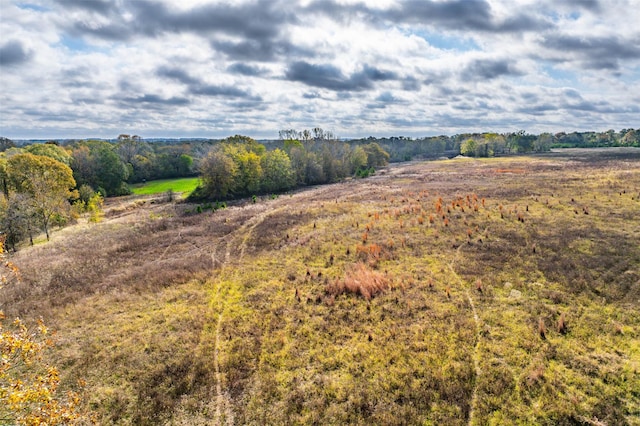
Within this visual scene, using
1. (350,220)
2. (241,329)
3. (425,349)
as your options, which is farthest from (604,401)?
(350,220)

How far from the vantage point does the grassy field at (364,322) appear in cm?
1104

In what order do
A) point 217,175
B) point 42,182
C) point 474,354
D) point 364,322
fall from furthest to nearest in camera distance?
point 217,175
point 42,182
point 364,322
point 474,354

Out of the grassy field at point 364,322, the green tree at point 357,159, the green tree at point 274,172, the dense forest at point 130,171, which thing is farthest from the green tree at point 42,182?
the green tree at point 357,159

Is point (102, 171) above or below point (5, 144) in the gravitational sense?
below

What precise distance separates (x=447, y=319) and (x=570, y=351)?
14.7 ft

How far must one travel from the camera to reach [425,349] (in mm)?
13305

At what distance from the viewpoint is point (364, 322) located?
15570 mm

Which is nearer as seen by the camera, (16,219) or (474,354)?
(474,354)

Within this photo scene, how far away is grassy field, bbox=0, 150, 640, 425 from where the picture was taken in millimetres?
11039

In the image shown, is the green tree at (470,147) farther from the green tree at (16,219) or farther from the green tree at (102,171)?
the green tree at (16,219)

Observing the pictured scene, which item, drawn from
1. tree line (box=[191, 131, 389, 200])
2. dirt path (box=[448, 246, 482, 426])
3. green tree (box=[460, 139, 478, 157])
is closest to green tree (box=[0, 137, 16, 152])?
tree line (box=[191, 131, 389, 200])

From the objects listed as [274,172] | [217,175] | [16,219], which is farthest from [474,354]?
[274,172]

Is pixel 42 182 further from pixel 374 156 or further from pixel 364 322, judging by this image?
pixel 374 156

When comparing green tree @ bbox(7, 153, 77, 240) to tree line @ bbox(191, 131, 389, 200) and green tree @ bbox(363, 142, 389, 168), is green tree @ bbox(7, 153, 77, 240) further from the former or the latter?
green tree @ bbox(363, 142, 389, 168)
